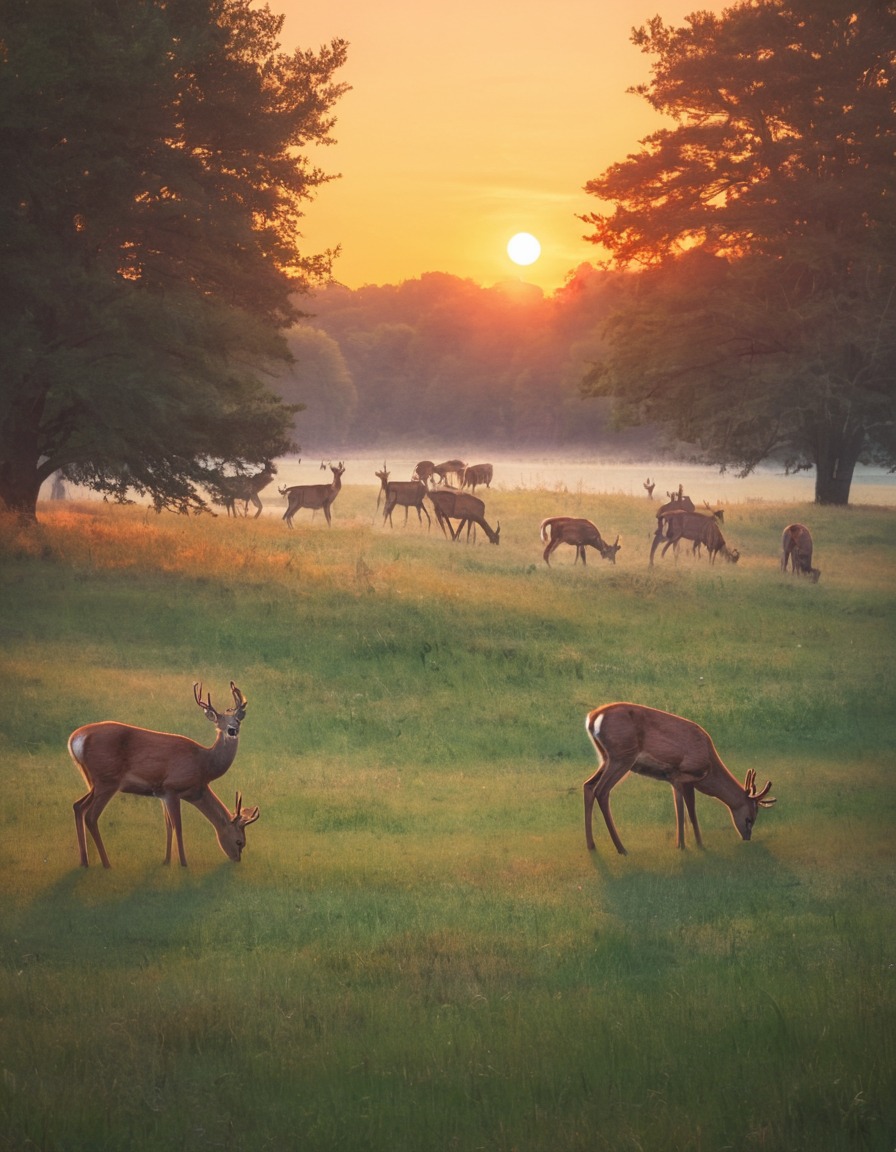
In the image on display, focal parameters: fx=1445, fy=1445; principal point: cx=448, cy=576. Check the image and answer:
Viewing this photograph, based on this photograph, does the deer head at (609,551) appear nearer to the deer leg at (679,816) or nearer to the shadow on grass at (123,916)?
the deer leg at (679,816)

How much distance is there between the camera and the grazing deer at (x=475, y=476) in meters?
51.0

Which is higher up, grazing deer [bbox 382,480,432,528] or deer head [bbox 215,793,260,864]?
grazing deer [bbox 382,480,432,528]

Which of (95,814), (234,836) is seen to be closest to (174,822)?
(234,836)

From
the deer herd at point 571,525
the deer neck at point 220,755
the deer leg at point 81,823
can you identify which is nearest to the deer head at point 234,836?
the deer neck at point 220,755

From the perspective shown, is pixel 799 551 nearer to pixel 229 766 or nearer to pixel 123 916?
pixel 229 766

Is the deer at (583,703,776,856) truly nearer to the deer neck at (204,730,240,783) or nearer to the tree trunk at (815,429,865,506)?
the deer neck at (204,730,240,783)

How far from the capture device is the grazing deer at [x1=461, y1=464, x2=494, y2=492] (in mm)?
51000

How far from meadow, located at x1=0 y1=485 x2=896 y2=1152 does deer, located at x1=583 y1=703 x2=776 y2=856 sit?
32cm

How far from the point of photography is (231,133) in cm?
2694

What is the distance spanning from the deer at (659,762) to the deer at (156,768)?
2.83m

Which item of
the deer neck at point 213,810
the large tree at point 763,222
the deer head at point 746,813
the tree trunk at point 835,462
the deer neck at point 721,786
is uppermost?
the large tree at point 763,222

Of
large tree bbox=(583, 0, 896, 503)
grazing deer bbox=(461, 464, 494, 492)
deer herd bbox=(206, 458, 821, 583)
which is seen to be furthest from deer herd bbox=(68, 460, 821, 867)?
grazing deer bbox=(461, 464, 494, 492)

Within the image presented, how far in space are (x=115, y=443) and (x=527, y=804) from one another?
13063 mm

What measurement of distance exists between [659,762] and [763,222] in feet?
87.8
